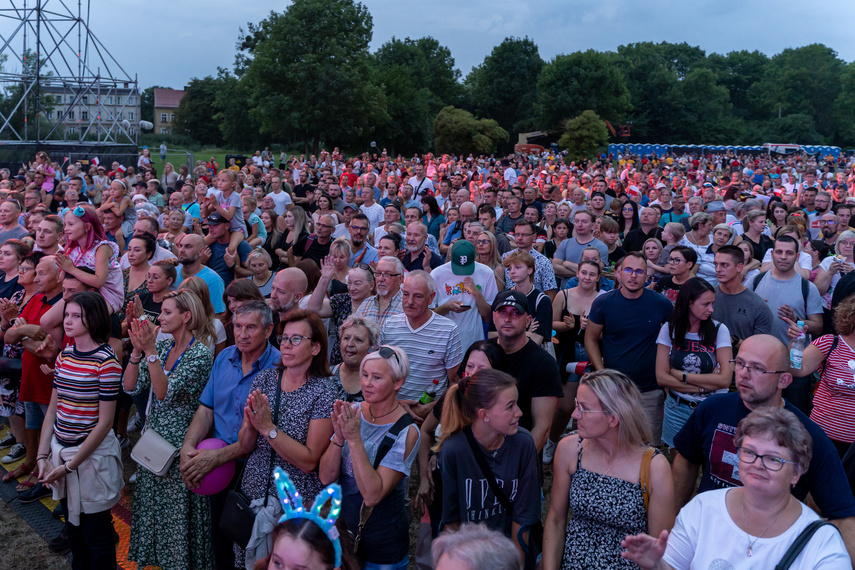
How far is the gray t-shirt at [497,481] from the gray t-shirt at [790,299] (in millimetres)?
3404

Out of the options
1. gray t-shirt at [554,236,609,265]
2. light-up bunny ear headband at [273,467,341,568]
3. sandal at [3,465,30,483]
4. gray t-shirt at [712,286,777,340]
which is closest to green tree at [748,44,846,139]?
gray t-shirt at [554,236,609,265]

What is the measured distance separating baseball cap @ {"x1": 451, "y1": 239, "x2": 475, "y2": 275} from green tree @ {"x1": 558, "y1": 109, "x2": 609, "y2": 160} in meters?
46.0

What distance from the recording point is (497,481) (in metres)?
3.09

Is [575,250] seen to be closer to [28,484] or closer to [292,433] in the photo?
[292,433]

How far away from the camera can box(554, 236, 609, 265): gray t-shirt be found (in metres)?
7.45

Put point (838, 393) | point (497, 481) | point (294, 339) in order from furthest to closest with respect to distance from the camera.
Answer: point (838, 393) < point (294, 339) < point (497, 481)

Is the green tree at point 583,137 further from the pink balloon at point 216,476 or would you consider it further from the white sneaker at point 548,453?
the pink balloon at point 216,476

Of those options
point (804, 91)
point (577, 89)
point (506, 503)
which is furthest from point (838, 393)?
point (804, 91)

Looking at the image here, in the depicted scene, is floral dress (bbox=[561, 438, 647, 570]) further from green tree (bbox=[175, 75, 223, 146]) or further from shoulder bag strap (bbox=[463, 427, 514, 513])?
green tree (bbox=[175, 75, 223, 146])

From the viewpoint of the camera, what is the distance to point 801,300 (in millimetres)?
5660

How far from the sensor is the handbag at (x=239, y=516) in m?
3.35

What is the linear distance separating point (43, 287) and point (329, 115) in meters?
43.7

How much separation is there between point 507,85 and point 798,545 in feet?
254

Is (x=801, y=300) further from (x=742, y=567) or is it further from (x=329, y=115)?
(x=329, y=115)
